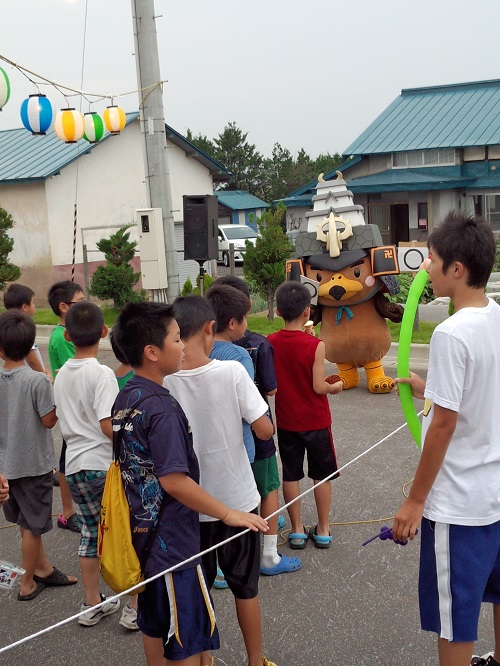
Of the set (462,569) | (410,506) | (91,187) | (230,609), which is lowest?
(230,609)

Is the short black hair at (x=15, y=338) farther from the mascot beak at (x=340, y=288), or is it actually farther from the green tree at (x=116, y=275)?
the green tree at (x=116, y=275)

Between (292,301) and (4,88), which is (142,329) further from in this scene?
(4,88)

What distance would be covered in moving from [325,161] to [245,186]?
5.58m

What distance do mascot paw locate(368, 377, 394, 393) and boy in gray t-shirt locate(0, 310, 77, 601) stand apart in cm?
488

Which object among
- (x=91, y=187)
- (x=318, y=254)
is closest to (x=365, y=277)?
(x=318, y=254)

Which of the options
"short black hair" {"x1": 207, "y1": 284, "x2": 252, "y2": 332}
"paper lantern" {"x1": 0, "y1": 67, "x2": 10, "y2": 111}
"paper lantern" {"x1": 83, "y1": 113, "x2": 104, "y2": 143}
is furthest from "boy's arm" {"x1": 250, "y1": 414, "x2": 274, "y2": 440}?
"paper lantern" {"x1": 83, "y1": 113, "x2": 104, "y2": 143}

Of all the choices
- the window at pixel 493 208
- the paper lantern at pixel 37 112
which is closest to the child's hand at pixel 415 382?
the paper lantern at pixel 37 112

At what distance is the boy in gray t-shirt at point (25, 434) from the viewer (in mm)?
4051

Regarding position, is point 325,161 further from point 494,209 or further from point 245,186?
point 494,209

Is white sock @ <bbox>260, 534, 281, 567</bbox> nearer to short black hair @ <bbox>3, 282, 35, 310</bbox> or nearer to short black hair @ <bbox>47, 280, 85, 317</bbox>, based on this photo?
short black hair @ <bbox>47, 280, 85, 317</bbox>

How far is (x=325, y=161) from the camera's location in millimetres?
48688

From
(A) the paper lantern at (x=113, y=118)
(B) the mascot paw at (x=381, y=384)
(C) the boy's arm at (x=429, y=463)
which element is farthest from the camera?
(A) the paper lantern at (x=113, y=118)

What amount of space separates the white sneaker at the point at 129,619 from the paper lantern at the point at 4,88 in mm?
6580

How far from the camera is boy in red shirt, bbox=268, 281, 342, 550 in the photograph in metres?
4.46
